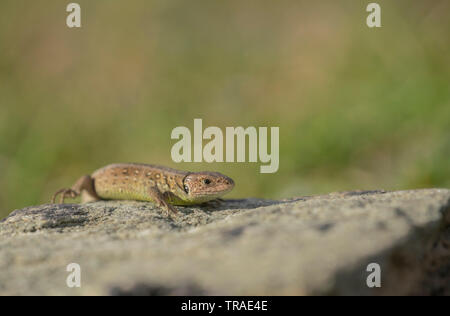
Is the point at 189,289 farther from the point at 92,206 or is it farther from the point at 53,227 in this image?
the point at 92,206

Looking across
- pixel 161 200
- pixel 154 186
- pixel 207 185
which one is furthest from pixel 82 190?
pixel 207 185

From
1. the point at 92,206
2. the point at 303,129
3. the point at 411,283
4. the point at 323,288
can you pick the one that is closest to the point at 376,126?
the point at 303,129

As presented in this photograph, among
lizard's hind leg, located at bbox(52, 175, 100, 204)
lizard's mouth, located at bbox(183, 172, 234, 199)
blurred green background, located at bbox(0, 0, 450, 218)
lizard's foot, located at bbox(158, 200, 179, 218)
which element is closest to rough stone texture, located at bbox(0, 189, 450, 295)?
lizard's foot, located at bbox(158, 200, 179, 218)

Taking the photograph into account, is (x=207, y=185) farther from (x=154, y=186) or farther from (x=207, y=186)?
(x=154, y=186)

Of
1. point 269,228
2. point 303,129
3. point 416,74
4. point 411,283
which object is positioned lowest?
point 411,283

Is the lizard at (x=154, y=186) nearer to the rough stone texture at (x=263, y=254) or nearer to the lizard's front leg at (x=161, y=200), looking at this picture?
the lizard's front leg at (x=161, y=200)

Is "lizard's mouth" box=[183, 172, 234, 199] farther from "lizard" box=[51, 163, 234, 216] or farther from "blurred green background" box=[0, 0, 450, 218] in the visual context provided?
"blurred green background" box=[0, 0, 450, 218]
